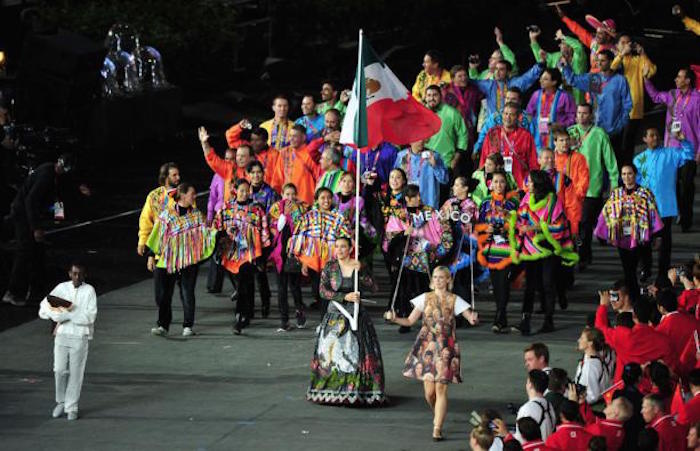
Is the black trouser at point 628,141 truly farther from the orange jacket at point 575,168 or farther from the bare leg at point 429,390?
the bare leg at point 429,390

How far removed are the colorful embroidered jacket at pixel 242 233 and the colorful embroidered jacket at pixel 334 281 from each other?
8.60 ft

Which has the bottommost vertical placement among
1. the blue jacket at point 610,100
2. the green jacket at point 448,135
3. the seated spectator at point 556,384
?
the seated spectator at point 556,384

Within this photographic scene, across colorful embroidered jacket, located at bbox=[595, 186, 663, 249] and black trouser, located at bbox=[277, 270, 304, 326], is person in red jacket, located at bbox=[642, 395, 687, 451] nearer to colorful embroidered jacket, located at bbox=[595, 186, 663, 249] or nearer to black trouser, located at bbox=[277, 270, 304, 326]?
black trouser, located at bbox=[277, 270, 304, 326]

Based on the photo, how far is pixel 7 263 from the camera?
23.6 metres

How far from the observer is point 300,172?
22.4 m

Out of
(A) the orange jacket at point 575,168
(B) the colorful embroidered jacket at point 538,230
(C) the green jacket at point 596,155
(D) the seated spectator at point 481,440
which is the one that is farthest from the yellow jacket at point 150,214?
(D) the seated spectator at point 481,440

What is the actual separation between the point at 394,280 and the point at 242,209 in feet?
6.08

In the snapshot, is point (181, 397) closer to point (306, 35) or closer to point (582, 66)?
point (582, 66)

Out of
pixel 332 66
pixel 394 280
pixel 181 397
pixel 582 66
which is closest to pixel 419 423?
pixel 181 397

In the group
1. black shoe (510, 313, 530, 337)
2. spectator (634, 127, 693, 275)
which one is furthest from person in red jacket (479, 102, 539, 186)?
black shoe (510, 313, 530, 337)

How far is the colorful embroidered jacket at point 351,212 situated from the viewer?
2014 centimetres

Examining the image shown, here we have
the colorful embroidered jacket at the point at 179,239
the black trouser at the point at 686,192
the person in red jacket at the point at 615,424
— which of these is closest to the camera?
the person in red jacket at the point at 615,424

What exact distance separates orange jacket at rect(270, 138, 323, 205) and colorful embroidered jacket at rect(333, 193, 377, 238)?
76.0 inches

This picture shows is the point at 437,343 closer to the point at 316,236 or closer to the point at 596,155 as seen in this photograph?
the point at 316,236
